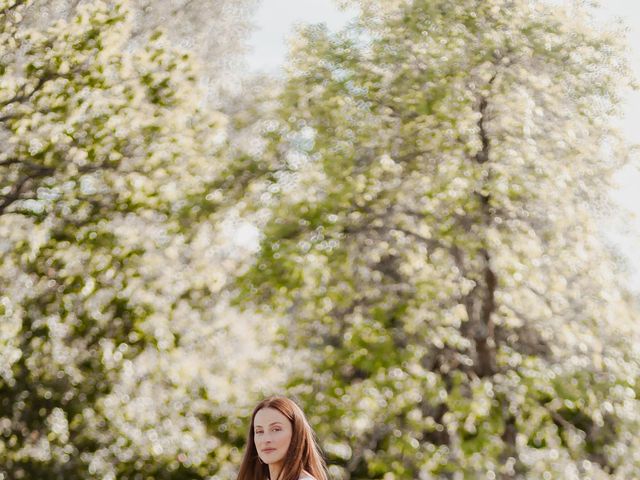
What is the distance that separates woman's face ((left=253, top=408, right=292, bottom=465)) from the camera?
14.2 ft

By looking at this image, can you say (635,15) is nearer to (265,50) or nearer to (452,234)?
(452,234)

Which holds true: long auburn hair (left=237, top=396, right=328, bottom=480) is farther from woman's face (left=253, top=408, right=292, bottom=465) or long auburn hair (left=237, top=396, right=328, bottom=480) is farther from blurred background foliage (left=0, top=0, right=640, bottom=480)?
blurred background foliage (left=0, top=0, right=640, bottom=480)

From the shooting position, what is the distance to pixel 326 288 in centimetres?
1314

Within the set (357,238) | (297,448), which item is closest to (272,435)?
(297,448)

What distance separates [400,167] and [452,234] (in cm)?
153

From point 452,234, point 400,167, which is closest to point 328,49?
point 400,167

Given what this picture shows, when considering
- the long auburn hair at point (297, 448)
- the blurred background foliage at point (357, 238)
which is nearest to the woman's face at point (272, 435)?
the long auburn hair at point (297, 448)

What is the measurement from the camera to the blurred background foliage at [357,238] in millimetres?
11945

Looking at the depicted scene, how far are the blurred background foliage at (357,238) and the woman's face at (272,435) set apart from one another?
23.5ft

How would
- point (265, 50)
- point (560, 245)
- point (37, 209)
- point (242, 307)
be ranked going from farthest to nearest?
1. point (265, 50)
2. point (37, 209)
3. point (242, 307)
4. point (560, 245)

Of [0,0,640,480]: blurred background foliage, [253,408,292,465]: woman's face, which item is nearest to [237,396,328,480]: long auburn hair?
[253,408,292,465]: woman's face

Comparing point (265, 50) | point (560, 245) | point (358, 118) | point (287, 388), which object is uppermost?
point (358, 118)

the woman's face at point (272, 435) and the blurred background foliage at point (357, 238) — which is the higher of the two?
the woman's face at point (272, 435)

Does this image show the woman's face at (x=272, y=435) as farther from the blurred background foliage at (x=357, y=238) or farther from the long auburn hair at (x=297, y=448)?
the blurred background foliage at (x=357, y=238)
